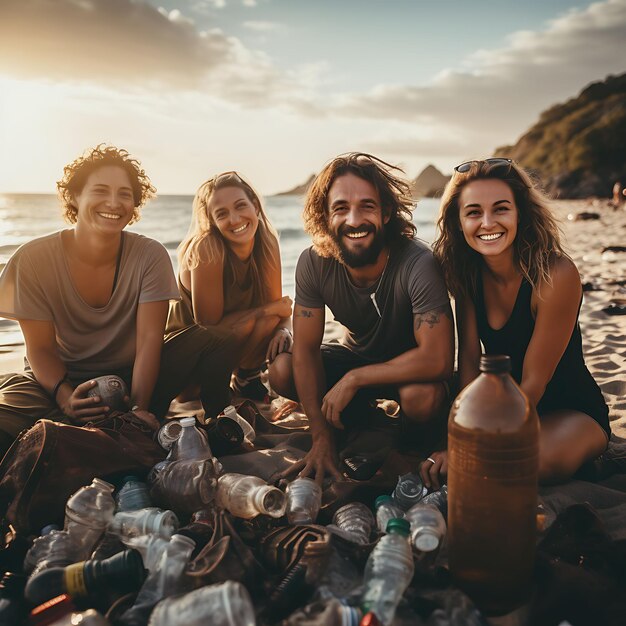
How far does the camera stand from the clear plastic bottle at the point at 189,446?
313 centimetres

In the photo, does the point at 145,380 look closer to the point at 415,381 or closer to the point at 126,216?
the point at 126,216

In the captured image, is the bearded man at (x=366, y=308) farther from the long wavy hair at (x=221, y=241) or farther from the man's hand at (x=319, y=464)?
the long wavy hair at (x=221, y=241)

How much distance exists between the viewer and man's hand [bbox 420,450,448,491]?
300 centimetres

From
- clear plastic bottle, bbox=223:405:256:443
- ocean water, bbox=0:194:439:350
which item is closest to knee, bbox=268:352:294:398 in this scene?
clear plastic bottle, bbox=223:405:256:443

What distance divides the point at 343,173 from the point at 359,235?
461 millimetres

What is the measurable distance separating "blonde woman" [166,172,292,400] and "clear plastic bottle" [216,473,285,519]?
1819 mm

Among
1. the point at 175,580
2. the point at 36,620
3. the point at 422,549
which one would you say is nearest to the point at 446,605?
the point at 422,549

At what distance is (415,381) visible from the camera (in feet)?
11.4

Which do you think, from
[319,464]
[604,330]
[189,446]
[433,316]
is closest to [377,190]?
[433,316]

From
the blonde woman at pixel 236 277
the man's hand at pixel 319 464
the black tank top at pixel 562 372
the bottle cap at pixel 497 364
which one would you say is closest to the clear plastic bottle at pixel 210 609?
the bottle cap at pixel 497 364

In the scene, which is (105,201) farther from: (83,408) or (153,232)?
(153,232)

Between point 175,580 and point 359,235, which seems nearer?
Result: point 175,580

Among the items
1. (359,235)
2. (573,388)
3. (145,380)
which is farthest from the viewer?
(145,380)

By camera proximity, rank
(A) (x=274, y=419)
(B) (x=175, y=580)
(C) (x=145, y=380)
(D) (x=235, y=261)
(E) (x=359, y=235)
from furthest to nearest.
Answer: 1. (D) (x=235, y=261)
2. (A) (x=274, y=419)
3. (C) (x=145, y=380)
4. (E) (x=359, y=235)
5. (B) (x=175, y=580)
